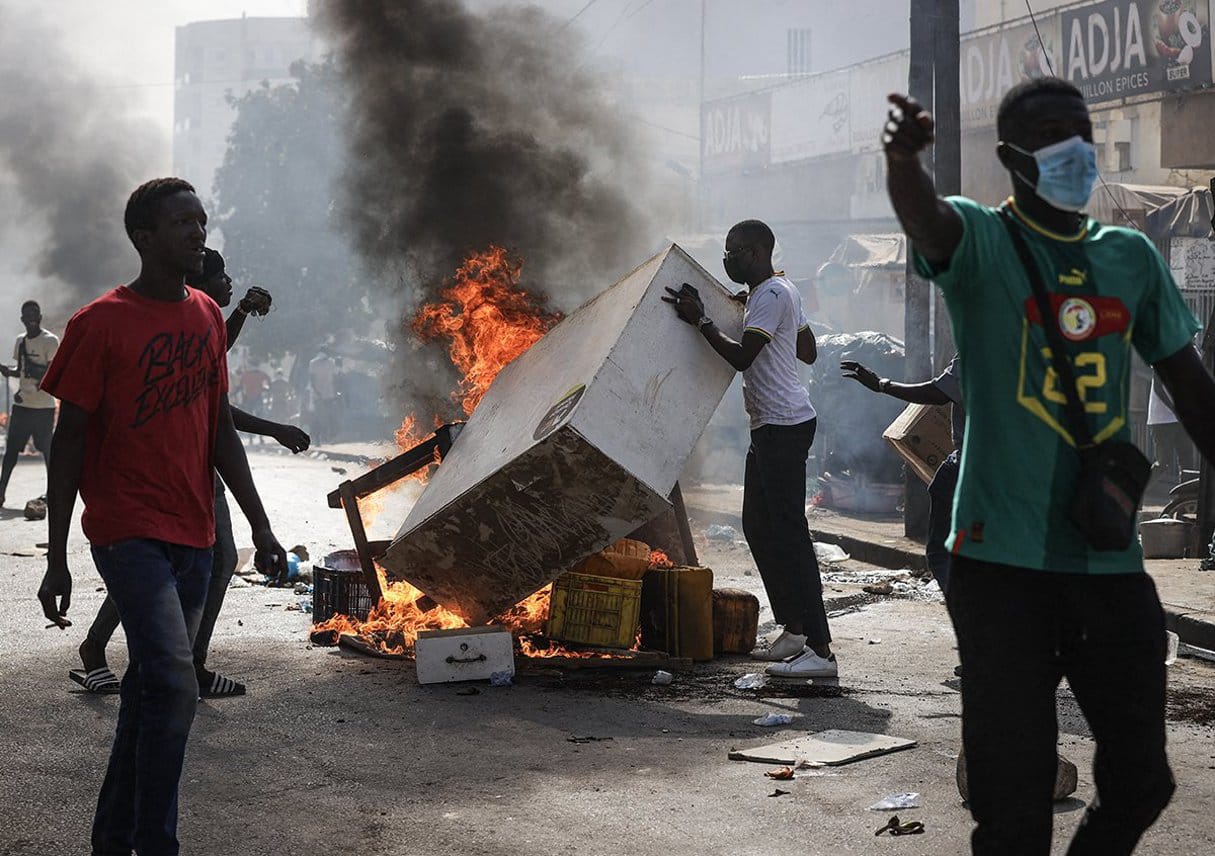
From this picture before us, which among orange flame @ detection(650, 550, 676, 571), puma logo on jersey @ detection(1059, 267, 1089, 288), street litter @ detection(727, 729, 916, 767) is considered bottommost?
street litter @ detection(727, 729, 916, 767)

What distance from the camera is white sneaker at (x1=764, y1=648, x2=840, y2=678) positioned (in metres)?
6.67

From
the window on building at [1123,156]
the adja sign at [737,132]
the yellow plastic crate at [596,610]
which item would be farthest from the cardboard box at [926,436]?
the adja sign at [737,132]

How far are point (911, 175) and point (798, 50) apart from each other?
58221mm

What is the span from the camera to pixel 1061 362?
282cm

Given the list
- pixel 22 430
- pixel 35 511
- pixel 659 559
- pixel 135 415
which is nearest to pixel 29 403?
pixel 22 430

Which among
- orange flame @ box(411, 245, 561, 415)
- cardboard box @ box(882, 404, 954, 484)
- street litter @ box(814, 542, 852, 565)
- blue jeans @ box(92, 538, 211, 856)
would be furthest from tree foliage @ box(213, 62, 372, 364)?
blue jeans @ box(92, 538, 211, 856)

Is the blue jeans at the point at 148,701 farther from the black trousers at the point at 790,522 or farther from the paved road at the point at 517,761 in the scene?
the black trousers at the point at 790,522

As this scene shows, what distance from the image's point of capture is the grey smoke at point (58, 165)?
3812 centimetres

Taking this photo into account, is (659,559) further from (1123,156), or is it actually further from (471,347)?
(1123,156)

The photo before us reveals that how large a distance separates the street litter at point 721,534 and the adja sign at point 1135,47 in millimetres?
7707

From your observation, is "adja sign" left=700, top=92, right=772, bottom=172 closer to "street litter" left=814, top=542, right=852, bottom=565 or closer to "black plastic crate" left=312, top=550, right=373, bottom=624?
"street litter" left=814, top=542, right=852, bottom=565

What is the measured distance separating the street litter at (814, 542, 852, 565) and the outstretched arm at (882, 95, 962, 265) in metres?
8.93

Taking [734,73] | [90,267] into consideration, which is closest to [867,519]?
[90,267]

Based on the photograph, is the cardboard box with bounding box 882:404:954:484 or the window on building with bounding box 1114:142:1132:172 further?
the window on building with bounding box 1114:142:1132:172
